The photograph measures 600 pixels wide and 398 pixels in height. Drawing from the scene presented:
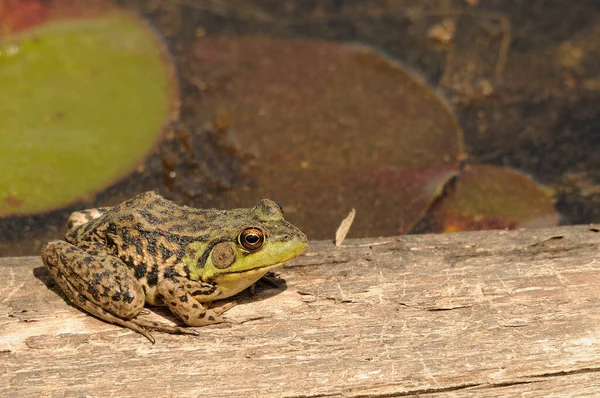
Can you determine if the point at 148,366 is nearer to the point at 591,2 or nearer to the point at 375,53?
the point at 375,53

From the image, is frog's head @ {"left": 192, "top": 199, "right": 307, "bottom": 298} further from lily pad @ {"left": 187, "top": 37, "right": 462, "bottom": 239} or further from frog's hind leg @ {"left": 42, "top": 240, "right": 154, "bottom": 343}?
lily pad @ {"left": 187, "top": 37, "right": 462, "bottom": 239}

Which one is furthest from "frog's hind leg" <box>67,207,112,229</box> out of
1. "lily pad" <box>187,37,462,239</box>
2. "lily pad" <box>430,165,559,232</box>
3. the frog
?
"lily pad" <box>430,165,559,232</box>

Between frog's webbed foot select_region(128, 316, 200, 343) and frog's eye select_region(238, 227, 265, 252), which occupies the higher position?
frog's eye select_region(238, 227, 265, 252)

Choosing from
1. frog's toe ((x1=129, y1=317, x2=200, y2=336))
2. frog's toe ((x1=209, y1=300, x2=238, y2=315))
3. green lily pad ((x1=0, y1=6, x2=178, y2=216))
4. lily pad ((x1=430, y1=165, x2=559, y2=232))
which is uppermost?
green lily pad ((x1=0, y1=6, x2=178, y2=216))

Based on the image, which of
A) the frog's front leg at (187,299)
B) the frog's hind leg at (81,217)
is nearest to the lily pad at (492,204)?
the frog's front leg at (187,299)

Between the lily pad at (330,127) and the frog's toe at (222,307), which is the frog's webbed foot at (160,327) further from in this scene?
the lily pad at (330,127)

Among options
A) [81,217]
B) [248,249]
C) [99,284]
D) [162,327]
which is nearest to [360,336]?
[248,249]

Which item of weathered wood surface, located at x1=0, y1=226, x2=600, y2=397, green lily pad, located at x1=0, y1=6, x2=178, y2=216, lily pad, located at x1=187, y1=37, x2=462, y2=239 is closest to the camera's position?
weathered wood surface, located at x1=0, y1=226, x2=600, y2=397
